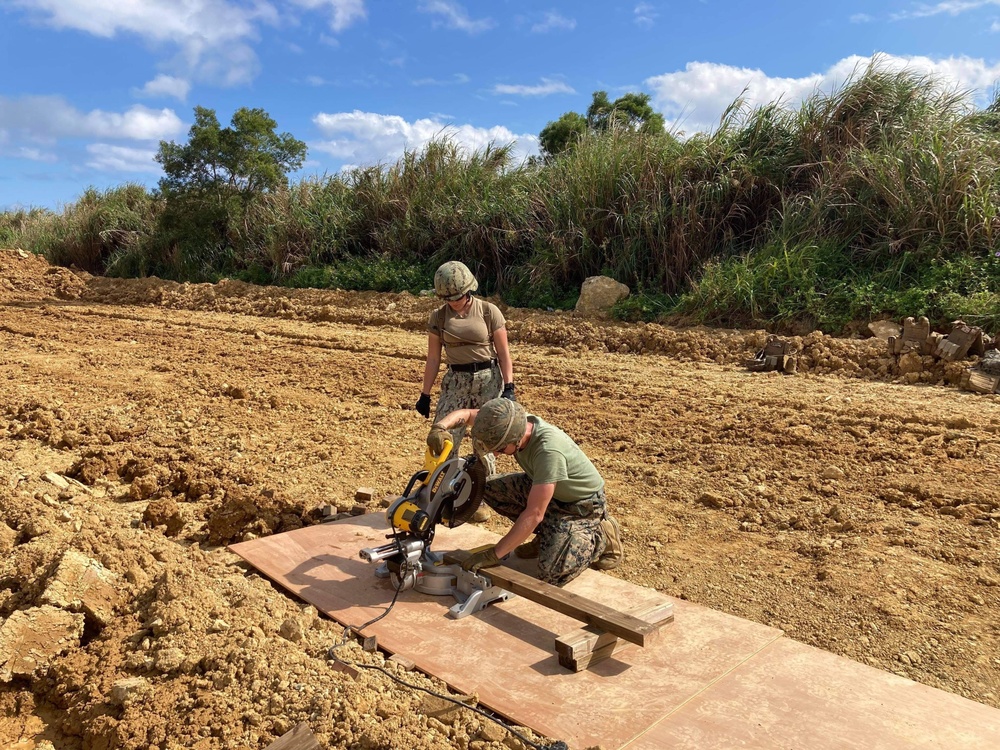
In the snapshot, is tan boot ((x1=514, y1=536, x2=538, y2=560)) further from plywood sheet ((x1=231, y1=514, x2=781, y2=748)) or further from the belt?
the belt

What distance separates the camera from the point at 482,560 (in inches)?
131

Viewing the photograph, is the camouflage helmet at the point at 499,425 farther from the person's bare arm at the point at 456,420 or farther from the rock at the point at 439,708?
the rock at the point at 439,708

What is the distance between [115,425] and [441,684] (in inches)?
169

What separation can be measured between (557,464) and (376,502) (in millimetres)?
1811

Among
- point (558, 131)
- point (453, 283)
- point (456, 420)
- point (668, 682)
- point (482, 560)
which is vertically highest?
point (558, 131)

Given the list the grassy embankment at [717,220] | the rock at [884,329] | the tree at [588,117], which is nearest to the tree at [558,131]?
the tree at [588,117]

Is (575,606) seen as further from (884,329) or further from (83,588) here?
(884,329)

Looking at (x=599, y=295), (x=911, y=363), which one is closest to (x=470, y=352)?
(x=911, y=363)

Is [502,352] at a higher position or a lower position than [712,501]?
higher

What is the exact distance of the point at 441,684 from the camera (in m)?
2.77

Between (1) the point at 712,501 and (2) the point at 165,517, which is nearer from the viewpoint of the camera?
(2) the point at 165,517

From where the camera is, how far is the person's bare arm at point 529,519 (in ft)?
10.5

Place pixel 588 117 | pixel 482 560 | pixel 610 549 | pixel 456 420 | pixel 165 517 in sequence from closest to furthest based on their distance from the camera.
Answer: pixel 482 560 → pixel 456 420 → pixel 610 549 → pixel 165 517 → pixel 588 117

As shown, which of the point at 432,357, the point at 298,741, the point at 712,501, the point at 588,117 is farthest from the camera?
the point at 588,117
